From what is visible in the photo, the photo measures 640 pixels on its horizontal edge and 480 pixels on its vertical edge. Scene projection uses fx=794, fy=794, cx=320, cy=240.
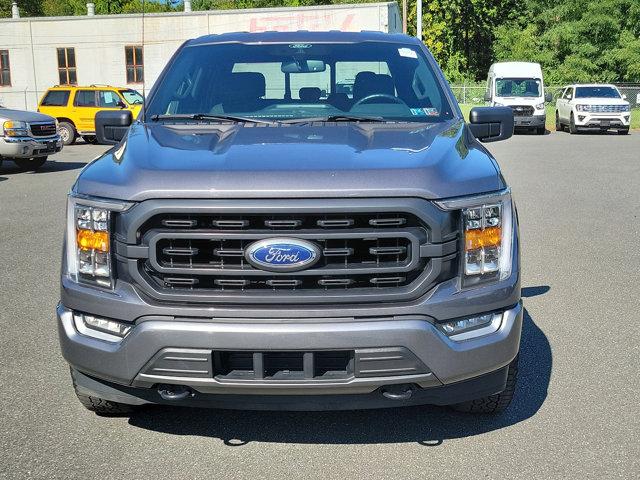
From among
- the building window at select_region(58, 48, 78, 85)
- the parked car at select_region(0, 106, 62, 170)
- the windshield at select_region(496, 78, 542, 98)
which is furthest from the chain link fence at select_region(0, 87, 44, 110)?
the parked car at select_region(0, 106, 62, 170)

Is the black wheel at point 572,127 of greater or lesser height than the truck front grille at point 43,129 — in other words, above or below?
below

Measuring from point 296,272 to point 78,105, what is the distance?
23.6m

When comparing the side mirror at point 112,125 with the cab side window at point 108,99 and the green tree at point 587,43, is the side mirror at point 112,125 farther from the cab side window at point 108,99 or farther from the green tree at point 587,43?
the green tree at point 587,43

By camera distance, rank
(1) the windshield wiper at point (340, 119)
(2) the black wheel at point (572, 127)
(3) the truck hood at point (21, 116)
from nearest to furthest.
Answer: (1) the windshield wiper at point (340, 119)
(3) the truck hood at point (21, 116)
(2) the black wheel at point (572, 127)

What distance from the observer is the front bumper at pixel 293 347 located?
3.03m

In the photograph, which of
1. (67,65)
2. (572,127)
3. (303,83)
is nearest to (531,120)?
(572,127)

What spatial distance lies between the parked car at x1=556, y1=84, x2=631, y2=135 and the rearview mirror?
24.9 m

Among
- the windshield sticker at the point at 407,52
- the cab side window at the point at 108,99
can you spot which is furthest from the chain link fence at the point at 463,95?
the windshield sticker at the point at 407,52

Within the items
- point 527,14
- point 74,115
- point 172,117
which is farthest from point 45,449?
point 527,14

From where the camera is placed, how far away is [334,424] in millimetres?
3818

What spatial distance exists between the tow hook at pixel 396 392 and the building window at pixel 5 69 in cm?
4064

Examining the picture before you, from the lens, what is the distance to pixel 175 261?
10.4 feet

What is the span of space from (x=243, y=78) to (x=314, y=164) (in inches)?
69.1

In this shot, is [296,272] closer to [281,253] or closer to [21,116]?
[281,253]
